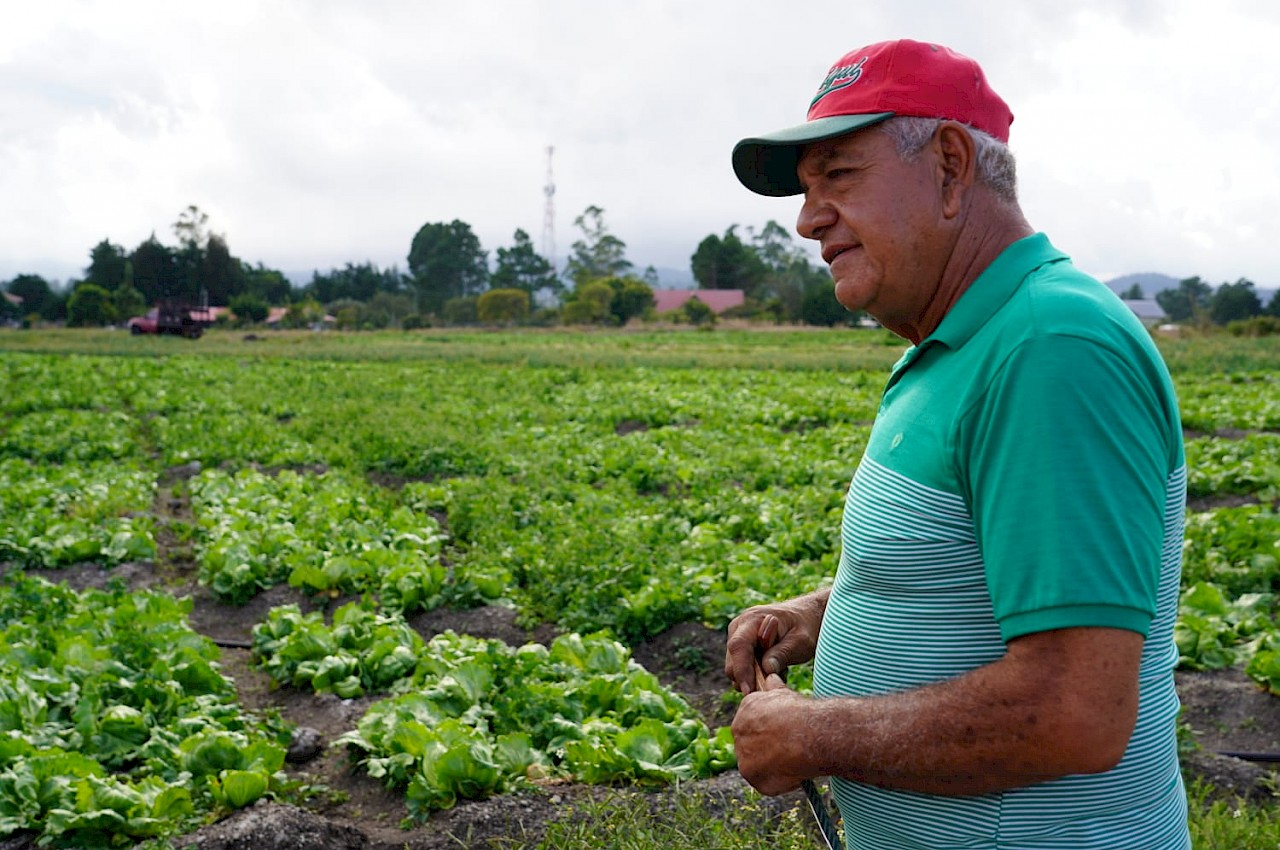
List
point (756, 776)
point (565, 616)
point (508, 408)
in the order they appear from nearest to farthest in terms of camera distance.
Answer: point (756, 776), point (565, 616), point (508, 408)

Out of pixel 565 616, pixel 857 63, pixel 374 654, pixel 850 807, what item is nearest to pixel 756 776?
pixel 850 807

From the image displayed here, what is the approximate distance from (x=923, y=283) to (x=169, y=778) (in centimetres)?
405

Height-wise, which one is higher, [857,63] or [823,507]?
[857,63]

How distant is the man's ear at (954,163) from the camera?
1.72 metres

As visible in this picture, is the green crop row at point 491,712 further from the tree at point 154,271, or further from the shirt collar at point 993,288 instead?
the tree at point 154,271

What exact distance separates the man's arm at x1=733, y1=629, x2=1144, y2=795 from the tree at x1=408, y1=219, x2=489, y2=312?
11584 cm

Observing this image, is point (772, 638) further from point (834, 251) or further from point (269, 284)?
point (269, 284)

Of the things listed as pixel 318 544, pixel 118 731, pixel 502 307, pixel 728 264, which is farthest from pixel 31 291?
pixel 118 731

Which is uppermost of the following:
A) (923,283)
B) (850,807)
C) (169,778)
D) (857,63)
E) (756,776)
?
(857,63)

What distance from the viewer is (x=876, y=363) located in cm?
3081

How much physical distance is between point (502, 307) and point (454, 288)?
41681mm

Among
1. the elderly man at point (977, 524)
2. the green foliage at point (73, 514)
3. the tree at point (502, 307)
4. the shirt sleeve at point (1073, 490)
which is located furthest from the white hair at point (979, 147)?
the tree at point (502, 307)

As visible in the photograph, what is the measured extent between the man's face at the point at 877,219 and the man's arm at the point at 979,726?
2.26ft

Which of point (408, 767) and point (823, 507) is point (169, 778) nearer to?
point (408, 767)
